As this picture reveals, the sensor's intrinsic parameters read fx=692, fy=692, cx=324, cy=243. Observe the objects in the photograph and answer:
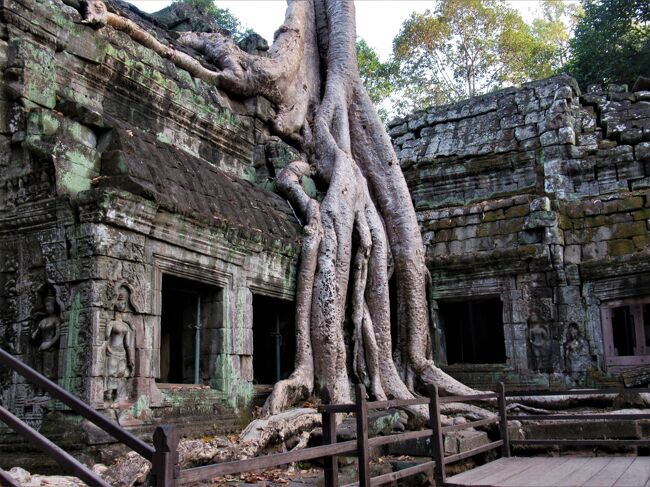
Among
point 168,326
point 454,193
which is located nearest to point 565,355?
point 454,193

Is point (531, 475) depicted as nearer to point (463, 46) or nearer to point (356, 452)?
point (356, 452)

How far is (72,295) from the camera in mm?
4738

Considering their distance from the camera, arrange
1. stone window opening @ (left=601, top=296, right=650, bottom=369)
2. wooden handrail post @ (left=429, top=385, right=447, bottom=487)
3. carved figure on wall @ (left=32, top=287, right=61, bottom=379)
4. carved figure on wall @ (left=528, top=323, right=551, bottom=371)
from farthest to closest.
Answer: carved figure on wall @ (left=528, top=323, right=551, bottom=371), stone window opening @ (left=601, top=296, right=650, bottom=369), carved figure on wall @ (left=32, top=287, right=61, bottom=379), wooden handrail post @ (left=429, top=385, right=447, bottom=487)

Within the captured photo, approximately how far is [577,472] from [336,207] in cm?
365

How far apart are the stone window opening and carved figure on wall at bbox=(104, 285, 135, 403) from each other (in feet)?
20.5

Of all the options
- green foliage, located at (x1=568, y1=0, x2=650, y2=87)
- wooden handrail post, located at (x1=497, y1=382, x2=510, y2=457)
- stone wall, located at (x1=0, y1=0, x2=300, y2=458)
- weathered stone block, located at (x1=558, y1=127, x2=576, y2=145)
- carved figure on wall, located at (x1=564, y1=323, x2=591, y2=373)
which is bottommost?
wooden handrail post, located at (x1=497, y1=382, x2=510, y2=457)

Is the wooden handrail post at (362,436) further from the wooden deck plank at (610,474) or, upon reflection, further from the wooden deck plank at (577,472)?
the wooden deck plank at (610,474)

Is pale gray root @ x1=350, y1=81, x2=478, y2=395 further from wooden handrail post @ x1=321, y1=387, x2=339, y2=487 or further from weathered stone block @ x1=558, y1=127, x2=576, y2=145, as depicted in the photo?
wooden handrail post @ x1=321, y1=387, x2=339, y2=487

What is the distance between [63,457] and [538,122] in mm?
9098

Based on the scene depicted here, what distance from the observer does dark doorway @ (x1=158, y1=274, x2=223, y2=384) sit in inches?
233

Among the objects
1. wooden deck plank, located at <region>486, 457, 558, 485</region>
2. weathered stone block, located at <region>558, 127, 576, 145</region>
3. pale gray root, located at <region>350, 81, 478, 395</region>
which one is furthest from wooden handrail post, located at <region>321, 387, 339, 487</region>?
weathered stone block, located at <region>558, 127, 576, 145</region>

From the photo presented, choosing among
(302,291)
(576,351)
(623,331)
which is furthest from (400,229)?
(623,331)

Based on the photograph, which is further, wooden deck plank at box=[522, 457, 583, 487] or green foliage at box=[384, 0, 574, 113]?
green foliage at box=[384, 0, 574, 113]

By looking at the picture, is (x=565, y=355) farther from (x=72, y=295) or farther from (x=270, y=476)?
(x=72, y=295)
